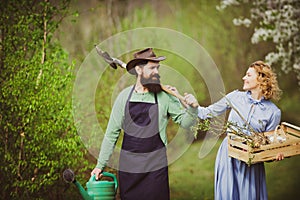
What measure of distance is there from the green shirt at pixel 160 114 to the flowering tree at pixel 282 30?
2.44 metres

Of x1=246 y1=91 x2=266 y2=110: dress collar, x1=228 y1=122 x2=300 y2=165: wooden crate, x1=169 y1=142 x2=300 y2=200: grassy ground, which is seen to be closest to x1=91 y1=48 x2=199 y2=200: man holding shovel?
x1=246 y1=91 x2=266 y2=110: dress collar

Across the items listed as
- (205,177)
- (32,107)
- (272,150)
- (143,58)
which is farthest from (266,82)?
(205,177)

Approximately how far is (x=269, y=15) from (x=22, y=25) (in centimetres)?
267

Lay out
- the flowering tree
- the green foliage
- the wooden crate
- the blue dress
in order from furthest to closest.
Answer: the flowering tree
the green foliage
the blue dress
the wooden crate

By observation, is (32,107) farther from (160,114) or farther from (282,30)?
(282,30)

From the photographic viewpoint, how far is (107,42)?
251 inches

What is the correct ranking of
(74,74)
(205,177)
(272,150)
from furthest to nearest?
(205,177), (74,74), (272,150)

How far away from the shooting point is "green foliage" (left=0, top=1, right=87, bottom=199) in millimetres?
5023

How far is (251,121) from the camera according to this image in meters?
3.74

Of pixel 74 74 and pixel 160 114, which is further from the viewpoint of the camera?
pixel 74 74

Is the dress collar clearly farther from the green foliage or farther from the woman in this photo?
the green foliage

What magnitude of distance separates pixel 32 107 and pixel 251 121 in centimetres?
211

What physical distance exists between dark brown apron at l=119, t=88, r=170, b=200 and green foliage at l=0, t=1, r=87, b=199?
1.29 metres

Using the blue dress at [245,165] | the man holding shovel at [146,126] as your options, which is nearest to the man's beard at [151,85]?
the man holding shovel at [146,126]
